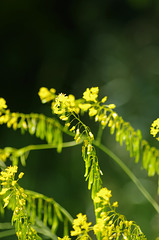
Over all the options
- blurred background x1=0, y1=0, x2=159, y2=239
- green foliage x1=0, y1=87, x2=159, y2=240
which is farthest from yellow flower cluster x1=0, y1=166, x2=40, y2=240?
blurred background x1=0, y1=0, x2=159, y2=239

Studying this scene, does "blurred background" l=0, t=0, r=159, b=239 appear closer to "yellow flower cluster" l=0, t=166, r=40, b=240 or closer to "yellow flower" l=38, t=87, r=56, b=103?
"yellow flower" l=38, t=87, r=56, b=103

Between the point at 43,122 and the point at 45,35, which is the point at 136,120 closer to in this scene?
the point at 45,35

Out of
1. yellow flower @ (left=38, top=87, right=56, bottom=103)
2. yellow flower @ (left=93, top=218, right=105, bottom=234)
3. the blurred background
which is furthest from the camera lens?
the blurred background

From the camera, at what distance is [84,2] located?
1.50 m

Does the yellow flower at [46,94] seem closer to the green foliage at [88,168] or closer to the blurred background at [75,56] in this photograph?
the green foliage at [88,168]

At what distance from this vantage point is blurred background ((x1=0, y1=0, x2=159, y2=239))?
4.49 feet

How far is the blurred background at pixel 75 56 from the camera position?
1369 mm

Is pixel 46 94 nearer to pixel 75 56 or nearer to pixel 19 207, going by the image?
pixel 19 207

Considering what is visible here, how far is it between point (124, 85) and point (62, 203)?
50 cm

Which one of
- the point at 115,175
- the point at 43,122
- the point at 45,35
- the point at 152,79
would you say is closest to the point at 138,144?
the point at 43,122

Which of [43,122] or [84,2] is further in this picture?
[84,2]

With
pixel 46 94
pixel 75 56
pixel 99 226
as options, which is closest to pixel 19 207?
pixel 99 226

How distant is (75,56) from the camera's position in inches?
57.9

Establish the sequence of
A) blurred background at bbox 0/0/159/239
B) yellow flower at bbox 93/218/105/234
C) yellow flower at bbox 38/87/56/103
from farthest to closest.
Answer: blurred background at bbox 0/0/159/239 < yellow flower at bbox 38/87/56/103 < yellow flower at bbox 93/218/105/234
